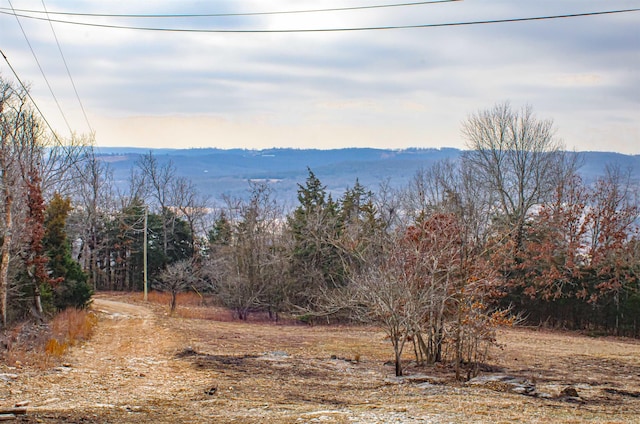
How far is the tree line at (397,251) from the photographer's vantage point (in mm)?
14727

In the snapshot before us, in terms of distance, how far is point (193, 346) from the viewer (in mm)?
18812

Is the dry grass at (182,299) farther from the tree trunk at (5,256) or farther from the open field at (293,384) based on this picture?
the tree trunk at (5,256)

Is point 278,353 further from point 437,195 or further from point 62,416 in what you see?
point 437,195

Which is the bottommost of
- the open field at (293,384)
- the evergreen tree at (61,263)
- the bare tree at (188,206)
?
the open field at (293,384)

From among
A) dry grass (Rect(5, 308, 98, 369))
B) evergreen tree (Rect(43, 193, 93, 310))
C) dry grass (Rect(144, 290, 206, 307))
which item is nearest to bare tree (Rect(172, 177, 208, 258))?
dry grass (Rect(144, 290, 206, 307))

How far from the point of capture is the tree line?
1473 centimetres

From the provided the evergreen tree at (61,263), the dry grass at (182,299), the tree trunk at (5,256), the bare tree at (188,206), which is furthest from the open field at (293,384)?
the bare tree at (188,206)

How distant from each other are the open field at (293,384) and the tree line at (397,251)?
136 centimetres

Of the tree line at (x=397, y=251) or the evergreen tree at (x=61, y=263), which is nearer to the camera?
the tree line at (x=397, y=251)

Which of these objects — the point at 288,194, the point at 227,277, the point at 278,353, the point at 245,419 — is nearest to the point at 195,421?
the point at 245,419

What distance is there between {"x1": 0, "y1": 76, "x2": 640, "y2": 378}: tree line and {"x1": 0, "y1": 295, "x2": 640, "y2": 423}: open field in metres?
1.36

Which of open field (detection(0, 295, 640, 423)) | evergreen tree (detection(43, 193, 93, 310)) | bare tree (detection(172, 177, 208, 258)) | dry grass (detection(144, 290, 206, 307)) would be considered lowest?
dry grass (detection(144, 290, 206, 307))

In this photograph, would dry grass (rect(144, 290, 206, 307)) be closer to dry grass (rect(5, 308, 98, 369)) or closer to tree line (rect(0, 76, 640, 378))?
tree line (rect(0, 76, 640, 378))

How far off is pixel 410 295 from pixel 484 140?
30326mm
